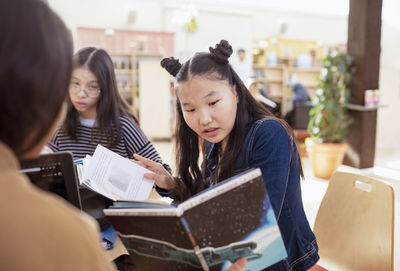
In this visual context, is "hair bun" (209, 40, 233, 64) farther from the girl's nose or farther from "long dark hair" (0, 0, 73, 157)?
"long dark hair" (0, 0, 73, 157)

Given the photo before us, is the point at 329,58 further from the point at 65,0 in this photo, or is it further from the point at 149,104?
the point at 65,0

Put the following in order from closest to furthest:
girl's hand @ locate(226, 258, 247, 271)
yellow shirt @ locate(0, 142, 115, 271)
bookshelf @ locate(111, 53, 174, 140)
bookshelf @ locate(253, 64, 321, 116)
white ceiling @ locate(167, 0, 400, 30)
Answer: yellow shirt @ locate(0, 142, 115, 271) → girl's hand @ locate(226, 258, 247, 271) → bookshelf @ locate(111, 53, 174, 140) → white ceiling @ locate(167, 0, 400, 30) → bookshelf @ locate(253, 64, 321, 116)

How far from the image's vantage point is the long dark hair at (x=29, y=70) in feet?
1.43

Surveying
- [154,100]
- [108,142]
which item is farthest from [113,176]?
[154,100]

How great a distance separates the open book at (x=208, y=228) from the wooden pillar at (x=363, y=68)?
13.2 ft

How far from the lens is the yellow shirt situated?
39cm

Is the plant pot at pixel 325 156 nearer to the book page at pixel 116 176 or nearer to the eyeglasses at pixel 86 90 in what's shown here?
the eyeglasses at pixel 86 90

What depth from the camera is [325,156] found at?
167 inches

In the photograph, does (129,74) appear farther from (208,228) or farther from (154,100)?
(208,228)

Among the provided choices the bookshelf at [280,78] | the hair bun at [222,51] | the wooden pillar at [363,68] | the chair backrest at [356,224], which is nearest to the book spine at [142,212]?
the hair bun at [222,51]

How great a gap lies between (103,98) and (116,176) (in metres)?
0.67

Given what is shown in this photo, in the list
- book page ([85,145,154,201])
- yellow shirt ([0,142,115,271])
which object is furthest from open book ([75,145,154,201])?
yellow shirt ([0,142,115,271])

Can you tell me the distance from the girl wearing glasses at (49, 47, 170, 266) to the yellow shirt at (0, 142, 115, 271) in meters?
1.24

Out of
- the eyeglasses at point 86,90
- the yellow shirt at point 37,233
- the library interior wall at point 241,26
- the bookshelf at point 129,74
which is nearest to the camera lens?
the yellow shirt at point 37,233
